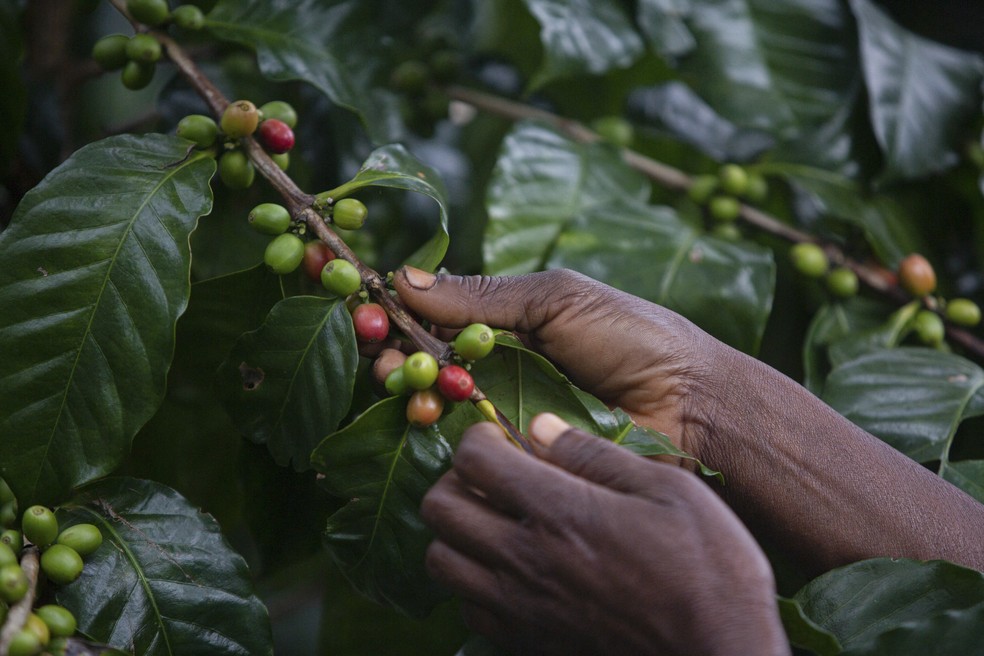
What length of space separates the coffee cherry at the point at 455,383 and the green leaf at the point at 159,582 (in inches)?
14.2

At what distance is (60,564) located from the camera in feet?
2.94

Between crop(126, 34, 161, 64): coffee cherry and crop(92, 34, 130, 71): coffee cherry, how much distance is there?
0.08 ft

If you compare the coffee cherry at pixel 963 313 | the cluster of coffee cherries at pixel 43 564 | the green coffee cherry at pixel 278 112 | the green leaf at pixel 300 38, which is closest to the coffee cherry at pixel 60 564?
the cluster of coffee cherries at pixel 43 564

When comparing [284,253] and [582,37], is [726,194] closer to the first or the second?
[582,37]

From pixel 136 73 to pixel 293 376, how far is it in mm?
535

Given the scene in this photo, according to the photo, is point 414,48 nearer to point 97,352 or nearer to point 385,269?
point 385,269

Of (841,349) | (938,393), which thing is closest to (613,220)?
(841,349)

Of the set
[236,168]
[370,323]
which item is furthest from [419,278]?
[236,168]

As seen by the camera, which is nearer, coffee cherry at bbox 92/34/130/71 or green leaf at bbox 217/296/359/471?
green leaf at bbox 217/296/359/471

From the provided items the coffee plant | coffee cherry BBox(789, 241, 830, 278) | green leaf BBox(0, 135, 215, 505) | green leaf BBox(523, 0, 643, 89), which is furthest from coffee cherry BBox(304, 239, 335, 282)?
coffee cherry BBox(789, 241, 830, 278)

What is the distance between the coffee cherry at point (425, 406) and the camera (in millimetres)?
905

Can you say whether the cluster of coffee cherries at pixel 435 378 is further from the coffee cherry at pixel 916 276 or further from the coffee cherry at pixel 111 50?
the coffee cherry at pixel 916 276

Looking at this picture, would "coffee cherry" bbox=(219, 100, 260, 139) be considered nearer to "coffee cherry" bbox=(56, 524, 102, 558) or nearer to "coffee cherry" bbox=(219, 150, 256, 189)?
"coffee cherry" bbox=(219, 150, 256, 189)

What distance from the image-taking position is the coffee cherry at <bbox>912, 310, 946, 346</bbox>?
1.48 meters
